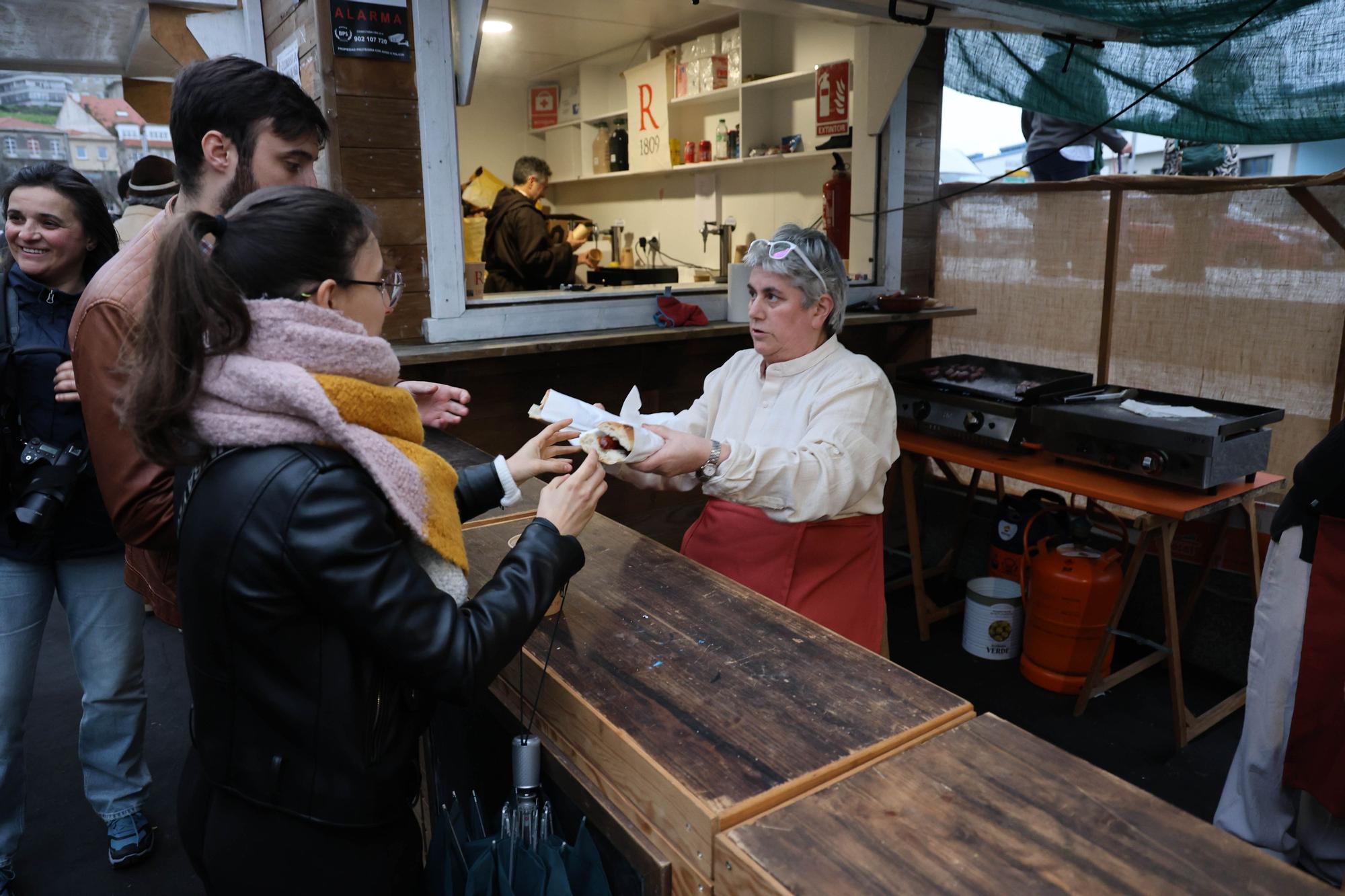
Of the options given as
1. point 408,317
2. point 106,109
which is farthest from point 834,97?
point 106,109

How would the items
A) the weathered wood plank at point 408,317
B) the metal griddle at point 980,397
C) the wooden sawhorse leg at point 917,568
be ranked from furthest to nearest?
the wooden sawhorse leg at point 917,568 → the metal griddle at point 980,397 → the weathered wood plank at point 408,317

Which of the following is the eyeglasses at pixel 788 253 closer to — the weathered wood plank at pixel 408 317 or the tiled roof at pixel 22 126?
the weathered wood plank at pixel 408 317

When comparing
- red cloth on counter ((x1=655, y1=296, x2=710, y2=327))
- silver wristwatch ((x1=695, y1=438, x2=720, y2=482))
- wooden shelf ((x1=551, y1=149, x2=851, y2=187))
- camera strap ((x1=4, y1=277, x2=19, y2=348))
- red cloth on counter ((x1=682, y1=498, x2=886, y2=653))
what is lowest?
red cloth on counter ((x1=682, y1=498, x2=886, y2=653))

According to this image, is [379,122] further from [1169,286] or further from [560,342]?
[1169,286]

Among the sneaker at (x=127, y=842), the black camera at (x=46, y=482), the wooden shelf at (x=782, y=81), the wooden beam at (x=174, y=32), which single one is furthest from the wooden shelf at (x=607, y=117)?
the sneaker at (x=127, y=842)

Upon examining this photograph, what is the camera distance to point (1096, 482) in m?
3.09

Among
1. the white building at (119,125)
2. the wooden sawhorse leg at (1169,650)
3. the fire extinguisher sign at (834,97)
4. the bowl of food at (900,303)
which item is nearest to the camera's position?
the wooden sawhorse leg at (1169,650)

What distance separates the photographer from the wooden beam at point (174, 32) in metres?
3.62

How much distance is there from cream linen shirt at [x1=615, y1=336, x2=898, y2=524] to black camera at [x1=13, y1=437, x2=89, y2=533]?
125 centimetres

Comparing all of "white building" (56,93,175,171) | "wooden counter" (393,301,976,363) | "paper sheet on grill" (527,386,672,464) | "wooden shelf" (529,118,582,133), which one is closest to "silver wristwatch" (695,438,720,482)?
"paper sheet on grill" (527,386,672,464)

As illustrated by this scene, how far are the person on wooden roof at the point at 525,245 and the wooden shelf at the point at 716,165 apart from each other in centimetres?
105

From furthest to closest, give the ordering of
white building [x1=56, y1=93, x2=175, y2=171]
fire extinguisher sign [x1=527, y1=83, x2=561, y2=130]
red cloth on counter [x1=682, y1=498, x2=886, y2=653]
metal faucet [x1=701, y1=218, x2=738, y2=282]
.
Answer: fire extinguisher sign [x1=527, y1=83, x2=561, y2=130] → white building [x1=56, y1=93, x2=175, y2=171] → metal faucet [x1=701, y1=218, x2=738, y2=282] → red cloth on counter [x1=682, y1=498, x2=886, y2=653]

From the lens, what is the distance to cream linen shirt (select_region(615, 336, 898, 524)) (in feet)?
6.75

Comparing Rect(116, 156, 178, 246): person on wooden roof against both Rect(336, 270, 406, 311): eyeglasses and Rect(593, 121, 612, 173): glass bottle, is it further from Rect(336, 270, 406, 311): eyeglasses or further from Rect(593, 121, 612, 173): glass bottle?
Rect(593, 121, 612, 173): glass bottle
